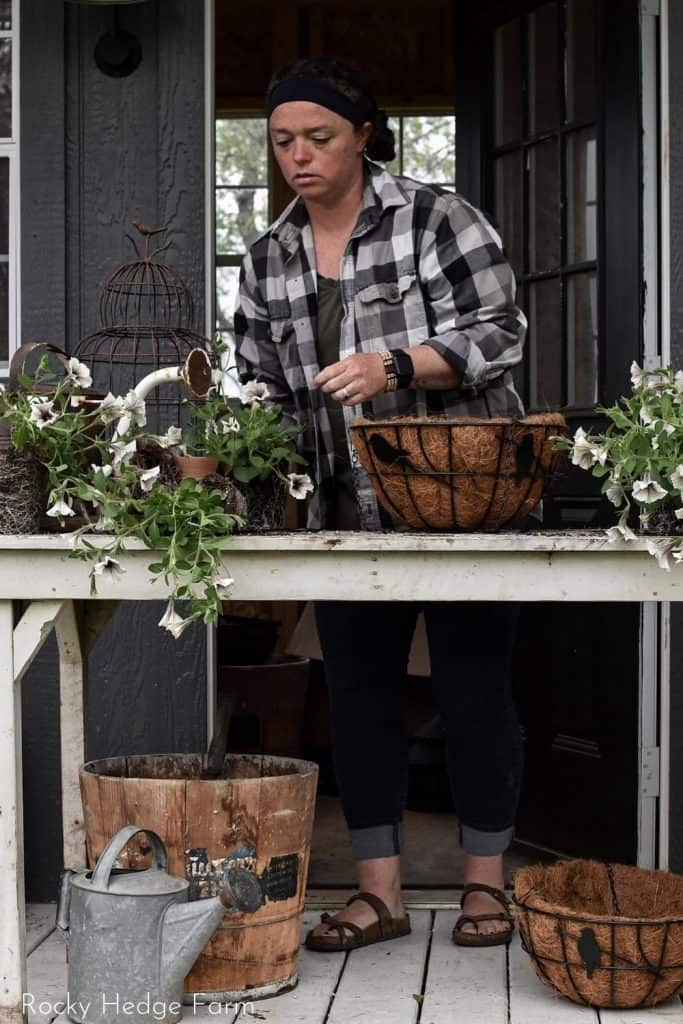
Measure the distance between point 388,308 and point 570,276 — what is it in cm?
116

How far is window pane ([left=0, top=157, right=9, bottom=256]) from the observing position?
3596 mm

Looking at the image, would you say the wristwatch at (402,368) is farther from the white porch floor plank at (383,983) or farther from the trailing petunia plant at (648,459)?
the white porch floor plank at (383,983)

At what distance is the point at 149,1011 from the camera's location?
2504mm

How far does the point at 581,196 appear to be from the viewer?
3.91 metres

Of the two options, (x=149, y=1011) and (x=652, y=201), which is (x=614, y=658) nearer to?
(x=652, y=201)

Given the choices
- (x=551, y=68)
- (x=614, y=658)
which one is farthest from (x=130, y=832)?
(x=551, y=68)

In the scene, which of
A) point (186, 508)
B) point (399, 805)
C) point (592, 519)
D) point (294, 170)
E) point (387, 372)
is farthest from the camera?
point (592, 519)

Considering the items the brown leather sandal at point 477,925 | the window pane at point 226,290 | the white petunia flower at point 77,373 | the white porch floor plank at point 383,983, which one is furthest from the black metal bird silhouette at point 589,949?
the window pane at point 226,290

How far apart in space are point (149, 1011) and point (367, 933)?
2.08ft

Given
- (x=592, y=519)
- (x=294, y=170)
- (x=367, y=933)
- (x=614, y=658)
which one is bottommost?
(x=367, y=933)

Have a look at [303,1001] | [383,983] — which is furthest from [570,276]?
[303,1001]

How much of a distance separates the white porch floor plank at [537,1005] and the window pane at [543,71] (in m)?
2.26

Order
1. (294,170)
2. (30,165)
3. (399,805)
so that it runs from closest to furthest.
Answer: (294,170)
(399,805)
(30,165)

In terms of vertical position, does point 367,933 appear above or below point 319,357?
below
